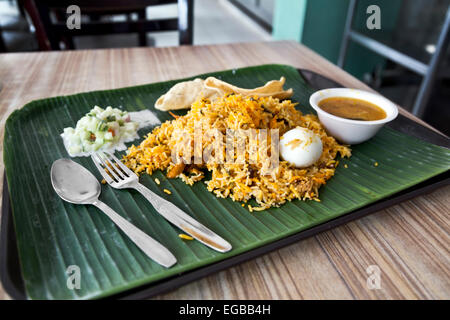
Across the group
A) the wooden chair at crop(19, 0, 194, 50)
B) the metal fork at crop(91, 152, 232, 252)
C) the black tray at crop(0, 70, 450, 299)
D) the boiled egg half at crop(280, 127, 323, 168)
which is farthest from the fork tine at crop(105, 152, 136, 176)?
the wooden chair at crop(19, 0, 194, 50)

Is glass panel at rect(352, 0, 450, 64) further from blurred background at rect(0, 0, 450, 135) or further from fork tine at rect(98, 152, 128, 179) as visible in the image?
fork tine at rect(98, 152, 128, 179)

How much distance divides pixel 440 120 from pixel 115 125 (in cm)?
400

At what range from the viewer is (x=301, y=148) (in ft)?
4.51

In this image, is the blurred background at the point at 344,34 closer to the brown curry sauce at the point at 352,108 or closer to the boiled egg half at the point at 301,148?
the brown curry sauce at the point at 352,108

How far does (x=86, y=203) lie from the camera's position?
3.86 feet

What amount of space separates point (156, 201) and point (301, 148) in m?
0.65

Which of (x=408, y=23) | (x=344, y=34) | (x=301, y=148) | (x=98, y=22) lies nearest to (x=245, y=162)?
(x=301, y=148)

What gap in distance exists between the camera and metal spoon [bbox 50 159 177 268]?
97 centimetres

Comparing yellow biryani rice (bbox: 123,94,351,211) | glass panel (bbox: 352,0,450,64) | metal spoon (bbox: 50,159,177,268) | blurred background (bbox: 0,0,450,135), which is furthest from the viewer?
glass panel (bbox: 352,0,450,64)

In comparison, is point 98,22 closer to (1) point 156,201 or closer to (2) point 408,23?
(1) point 156,201

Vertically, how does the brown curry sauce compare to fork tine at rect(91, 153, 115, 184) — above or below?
above

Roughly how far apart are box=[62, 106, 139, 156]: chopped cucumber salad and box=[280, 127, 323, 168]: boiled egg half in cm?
79

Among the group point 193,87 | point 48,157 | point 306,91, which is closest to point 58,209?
point 48,157
